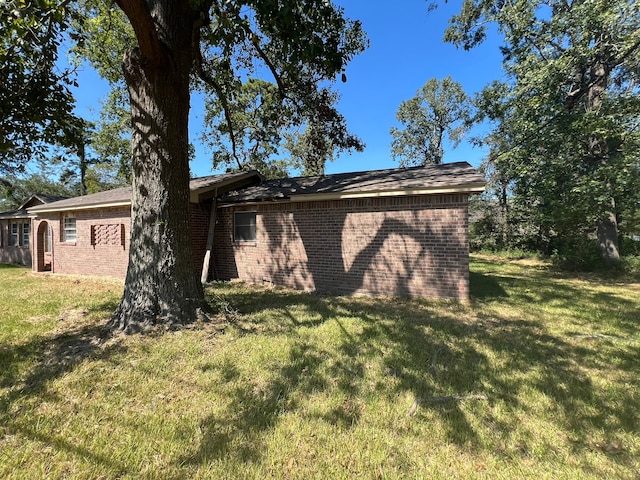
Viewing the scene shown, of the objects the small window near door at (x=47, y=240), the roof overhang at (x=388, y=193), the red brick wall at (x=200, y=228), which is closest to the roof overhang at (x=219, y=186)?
the red brick wall at (x=200, y=228)

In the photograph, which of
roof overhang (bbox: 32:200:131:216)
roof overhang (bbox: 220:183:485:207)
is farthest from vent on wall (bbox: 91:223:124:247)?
roof overhang (bbox: 220:183:485:207)

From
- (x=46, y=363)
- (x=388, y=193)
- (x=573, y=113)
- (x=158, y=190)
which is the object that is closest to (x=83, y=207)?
(x=158, y=190)

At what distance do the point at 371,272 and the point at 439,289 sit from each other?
1685 mm

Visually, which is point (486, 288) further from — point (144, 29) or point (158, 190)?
point (144, 29)

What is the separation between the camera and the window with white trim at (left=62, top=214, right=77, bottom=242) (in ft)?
40.9

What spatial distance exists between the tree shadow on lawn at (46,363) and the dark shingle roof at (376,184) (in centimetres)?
552

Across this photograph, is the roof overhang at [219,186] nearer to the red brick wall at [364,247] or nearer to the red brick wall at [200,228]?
the red brick wall at [200,228]

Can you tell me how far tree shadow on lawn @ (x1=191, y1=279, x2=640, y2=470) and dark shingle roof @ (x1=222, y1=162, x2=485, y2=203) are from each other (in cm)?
289

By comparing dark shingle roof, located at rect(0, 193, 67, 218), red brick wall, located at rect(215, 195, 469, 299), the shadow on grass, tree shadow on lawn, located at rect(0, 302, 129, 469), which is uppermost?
dark shingle roof, located at rect(0, 193, 67, 218)

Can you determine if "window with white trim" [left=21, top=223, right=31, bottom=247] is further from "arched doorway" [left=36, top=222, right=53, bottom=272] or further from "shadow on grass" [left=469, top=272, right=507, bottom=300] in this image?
"shadow on grass" [left=469, top=272, right=507, bottom=300]

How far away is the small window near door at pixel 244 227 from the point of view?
1005 cm

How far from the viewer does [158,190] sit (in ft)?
17.2

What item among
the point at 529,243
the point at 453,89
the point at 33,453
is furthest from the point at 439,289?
the point at 453,89

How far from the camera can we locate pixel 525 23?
41.1 ft
